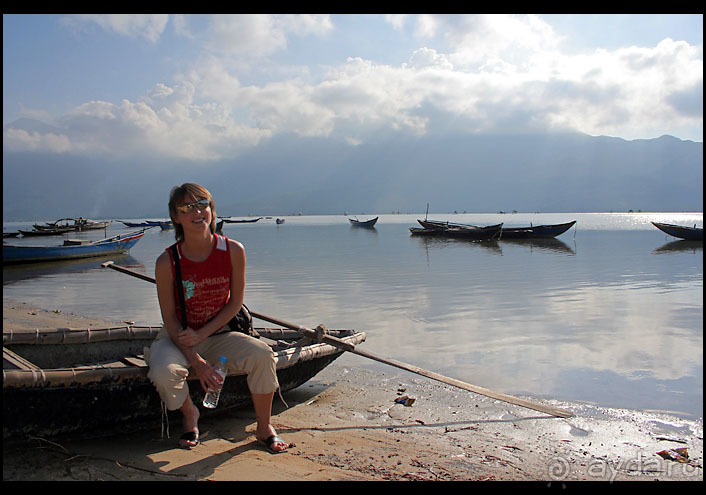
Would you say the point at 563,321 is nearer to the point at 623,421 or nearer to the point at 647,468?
the point at 623,421

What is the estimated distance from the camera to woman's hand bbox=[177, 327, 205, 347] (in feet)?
11.7

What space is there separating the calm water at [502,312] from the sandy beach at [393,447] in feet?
3.13

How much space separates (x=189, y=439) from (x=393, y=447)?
157 cm

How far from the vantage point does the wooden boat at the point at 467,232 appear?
37.0 metres

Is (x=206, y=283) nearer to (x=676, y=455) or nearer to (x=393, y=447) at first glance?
(x=393, y=447)

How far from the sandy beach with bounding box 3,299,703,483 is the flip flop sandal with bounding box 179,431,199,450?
0.06 metres

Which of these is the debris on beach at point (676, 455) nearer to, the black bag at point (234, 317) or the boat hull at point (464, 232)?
the black bag at point (234, 317)

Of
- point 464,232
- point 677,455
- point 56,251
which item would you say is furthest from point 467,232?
point 677,455

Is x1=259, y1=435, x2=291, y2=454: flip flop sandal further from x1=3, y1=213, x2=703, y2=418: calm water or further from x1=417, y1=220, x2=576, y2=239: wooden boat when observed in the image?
x1=417, y1=220, x2=576, y2=239: wooden boat

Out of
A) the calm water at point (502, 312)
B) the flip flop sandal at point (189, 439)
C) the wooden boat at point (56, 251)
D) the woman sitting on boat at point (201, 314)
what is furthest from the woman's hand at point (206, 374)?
the wooden boat at point (56, 251)

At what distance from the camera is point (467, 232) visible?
38.8 meters

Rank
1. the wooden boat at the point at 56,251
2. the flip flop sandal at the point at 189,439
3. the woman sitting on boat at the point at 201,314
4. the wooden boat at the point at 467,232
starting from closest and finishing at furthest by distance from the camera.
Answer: the woman sitting on boat at the point at 201,314, the flip flop sandal at the point at 189,439, the wooden boat at the point at 56,251, the wooden boat at the point at 467,232

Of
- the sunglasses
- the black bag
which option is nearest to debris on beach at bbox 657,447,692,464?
the black bag

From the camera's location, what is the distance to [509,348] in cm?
770
